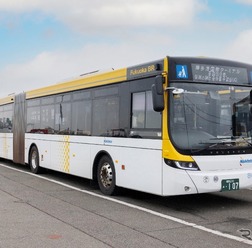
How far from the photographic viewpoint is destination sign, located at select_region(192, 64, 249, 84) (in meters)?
7.93

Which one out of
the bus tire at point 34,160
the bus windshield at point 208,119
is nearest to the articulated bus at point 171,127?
the bus windshield at point 208,119

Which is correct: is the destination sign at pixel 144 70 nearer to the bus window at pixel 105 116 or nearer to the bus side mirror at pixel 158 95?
the bus side mirror at pixel 158 95

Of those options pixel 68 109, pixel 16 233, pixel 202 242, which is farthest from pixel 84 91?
pixel 202 242

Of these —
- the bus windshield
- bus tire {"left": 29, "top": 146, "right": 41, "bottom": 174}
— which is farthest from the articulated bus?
bus tire {"left": 29, "top": 146, "right": 41, "bottom": 174}

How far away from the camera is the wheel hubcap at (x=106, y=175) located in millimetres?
9484

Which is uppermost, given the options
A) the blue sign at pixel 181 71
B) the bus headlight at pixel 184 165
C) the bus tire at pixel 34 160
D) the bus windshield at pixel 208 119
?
the blue sign at pixel 181 71

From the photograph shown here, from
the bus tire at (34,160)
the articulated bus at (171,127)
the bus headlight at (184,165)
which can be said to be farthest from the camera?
the bus tire at (34,160)

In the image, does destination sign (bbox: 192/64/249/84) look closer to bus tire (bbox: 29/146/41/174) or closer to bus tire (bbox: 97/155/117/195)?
bus tire (bbox: 97/155/117/195)

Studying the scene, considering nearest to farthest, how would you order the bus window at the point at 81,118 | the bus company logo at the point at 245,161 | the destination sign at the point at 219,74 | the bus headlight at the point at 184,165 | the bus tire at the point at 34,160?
the bus headlight at the point at 184,165
the destination sign at the point at 219,74
the bus company logo at the point at 245,161
the bus window at the point at 81,118
the bus tire at the point at 34,160

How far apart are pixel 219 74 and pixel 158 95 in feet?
4.78

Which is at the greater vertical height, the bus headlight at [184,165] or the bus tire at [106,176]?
the bus headlight at [184,165]

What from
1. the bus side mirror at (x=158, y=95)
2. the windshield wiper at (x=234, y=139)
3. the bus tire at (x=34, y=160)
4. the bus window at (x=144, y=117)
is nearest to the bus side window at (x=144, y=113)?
the bus window at (x=144, y=117)

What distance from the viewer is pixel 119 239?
5836mm

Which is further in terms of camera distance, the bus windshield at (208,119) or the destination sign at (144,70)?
the destination sign at (144,70)
